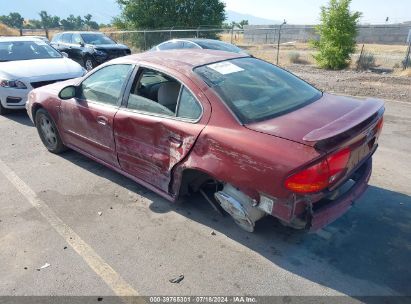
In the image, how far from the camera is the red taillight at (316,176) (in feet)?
8.13

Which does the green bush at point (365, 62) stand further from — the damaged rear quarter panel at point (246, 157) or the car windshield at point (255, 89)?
the damaged rear quarter panel at point (246, 157)

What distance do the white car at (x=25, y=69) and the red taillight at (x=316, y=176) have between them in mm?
6397

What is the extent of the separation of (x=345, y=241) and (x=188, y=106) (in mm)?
1843

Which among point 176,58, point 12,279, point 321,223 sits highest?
point 176,58

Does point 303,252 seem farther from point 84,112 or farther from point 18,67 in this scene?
point 18,67

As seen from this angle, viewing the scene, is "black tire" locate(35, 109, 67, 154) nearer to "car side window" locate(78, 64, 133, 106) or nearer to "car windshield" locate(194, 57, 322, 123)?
"car side window" locate(78, 64, 133, 106)

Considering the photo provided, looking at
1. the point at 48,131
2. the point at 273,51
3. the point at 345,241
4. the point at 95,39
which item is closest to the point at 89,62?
the point at 95,39

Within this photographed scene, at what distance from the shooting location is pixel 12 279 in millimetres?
2826

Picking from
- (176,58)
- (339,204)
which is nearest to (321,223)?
(339,204)

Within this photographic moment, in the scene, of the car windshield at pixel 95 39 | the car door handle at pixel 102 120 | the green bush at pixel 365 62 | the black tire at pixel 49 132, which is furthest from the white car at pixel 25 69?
the green bush at pixel 365 62

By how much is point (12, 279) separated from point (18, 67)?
609cm

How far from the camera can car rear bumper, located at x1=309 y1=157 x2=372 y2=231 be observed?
271cm

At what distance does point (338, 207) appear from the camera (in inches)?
113

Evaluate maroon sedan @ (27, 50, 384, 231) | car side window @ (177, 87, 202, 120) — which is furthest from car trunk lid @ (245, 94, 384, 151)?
car side window @ (177, 87, 202, 120)
